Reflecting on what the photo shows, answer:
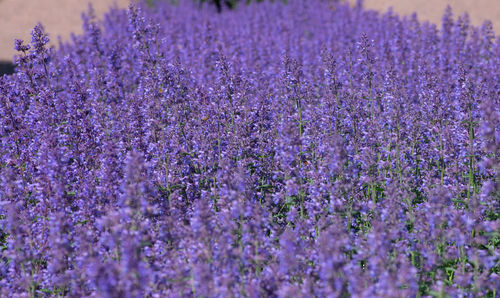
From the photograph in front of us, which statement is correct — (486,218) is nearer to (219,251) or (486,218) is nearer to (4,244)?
(219,251)

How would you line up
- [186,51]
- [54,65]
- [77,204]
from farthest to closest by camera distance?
[186,51], [54,65], [77,204]

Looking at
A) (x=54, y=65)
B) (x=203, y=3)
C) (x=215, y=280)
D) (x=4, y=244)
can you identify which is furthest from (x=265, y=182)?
(x=203, y=3)

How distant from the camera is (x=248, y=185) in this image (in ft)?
19.3

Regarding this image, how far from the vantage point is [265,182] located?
23.0 ft

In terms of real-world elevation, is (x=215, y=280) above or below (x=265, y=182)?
below

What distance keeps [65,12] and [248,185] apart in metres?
24.6

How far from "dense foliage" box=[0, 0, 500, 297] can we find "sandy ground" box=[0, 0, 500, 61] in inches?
419

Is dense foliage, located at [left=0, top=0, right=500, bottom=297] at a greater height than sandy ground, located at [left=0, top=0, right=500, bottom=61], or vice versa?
sandy ground, located at [left=0, top=0, right=500, bottom=61]

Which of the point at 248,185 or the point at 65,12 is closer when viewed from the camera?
the point at 248,185

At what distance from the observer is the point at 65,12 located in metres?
27.3

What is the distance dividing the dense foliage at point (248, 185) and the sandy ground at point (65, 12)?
1063cm

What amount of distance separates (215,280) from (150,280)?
1.80ft

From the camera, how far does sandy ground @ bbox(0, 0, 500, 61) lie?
2022cm

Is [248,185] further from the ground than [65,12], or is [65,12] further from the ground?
[65,12]
